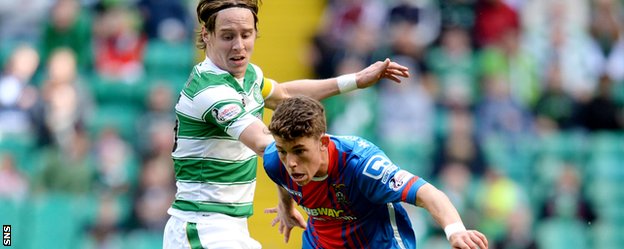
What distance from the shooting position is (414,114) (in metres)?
13.3

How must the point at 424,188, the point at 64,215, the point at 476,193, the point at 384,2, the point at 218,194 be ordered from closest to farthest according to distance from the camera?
the point at 424,188 < the point at 218,194 < the point at 64,215 < the point at 476,193 < the point at 384,2

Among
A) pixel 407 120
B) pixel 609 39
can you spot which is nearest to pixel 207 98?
pixel 407 120

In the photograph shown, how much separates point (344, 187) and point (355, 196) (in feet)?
0.25

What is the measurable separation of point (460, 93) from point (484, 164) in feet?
3.62

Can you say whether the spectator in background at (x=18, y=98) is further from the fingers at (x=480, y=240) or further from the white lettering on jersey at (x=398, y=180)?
the fingers at (x=480, y=240)

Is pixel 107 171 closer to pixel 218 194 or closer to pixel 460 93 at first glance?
pixel 460 93

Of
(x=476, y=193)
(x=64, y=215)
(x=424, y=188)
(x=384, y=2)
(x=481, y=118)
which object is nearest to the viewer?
(x=424, y=188)

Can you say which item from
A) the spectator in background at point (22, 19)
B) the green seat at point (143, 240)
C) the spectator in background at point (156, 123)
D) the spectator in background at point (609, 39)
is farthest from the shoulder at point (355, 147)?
the spectator in background at point (609, 39)

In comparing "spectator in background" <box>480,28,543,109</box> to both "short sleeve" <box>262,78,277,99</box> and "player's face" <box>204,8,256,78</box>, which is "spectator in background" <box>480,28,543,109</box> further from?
"player's face" <box>204,8,256,78</box>

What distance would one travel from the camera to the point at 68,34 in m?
13.8

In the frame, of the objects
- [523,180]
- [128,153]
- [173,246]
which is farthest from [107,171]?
[173,246]

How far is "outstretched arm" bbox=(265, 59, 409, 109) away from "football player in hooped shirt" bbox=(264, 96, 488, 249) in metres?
0.72

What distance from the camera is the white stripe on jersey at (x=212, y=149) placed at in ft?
21.5

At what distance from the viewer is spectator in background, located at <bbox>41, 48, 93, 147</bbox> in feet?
41.4
